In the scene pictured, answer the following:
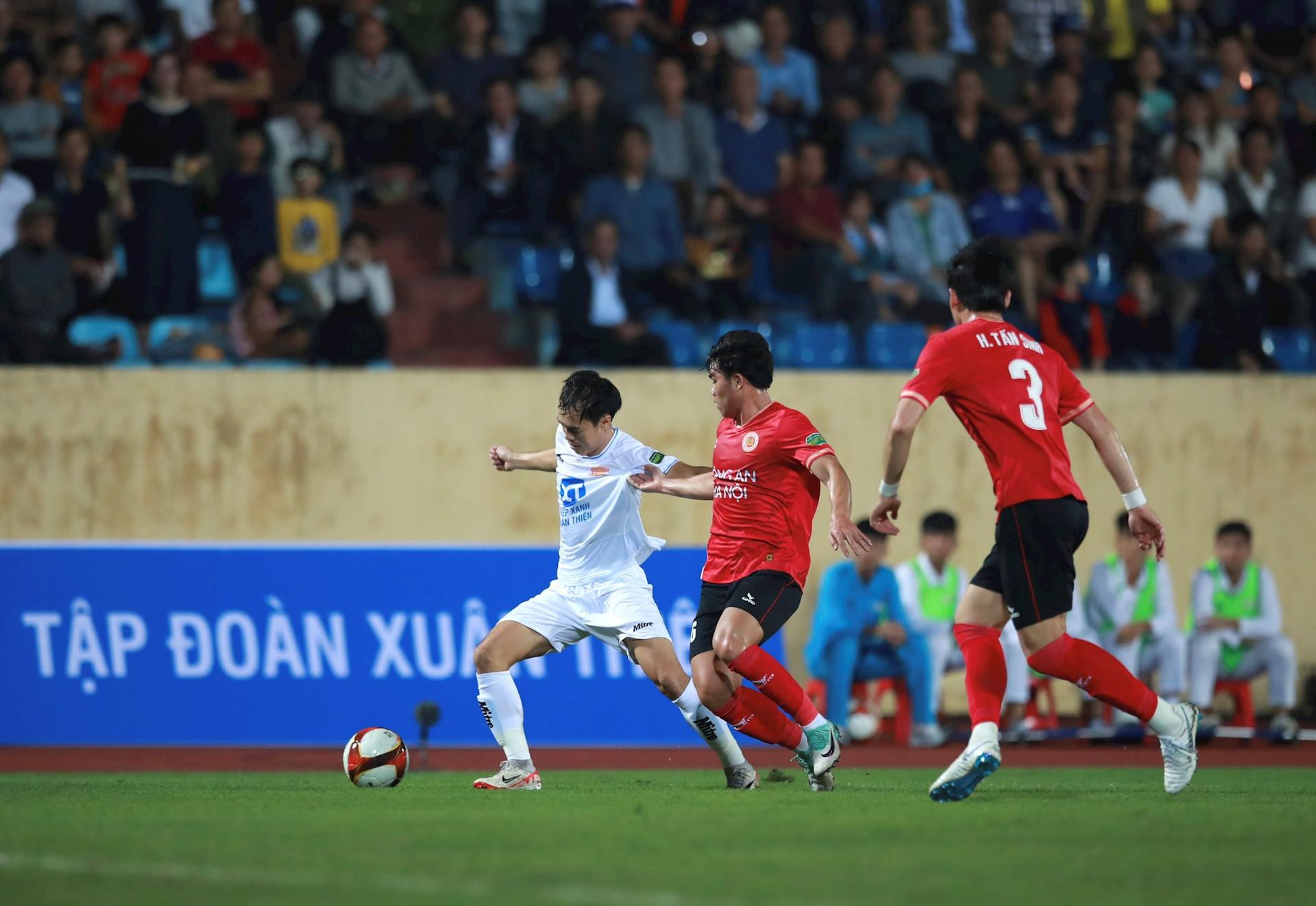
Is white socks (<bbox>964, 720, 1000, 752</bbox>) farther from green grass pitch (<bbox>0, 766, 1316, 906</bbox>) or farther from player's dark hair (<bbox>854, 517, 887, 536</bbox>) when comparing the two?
player's dark hair (<bbox>854, 517, 887, 536</bbox>)

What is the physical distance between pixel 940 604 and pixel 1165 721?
623cm

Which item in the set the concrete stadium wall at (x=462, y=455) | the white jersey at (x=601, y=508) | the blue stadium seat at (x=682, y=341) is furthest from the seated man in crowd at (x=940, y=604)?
the white jersey at (x=601, y=508)

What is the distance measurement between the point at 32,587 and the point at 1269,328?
11.2m

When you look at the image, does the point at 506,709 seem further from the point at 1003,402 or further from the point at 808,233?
the point at 808,233

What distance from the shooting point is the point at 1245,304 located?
53.1 ft

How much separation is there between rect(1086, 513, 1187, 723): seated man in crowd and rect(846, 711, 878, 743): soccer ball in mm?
2099

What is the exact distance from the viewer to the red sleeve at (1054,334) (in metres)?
15.7

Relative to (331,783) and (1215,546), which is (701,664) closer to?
(331,783)

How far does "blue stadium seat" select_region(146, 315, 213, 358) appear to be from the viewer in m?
14.3

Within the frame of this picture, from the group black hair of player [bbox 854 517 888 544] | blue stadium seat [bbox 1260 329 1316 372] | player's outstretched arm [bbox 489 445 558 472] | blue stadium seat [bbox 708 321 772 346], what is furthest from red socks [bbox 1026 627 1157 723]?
blue stadium seat [bbox 1260 329 1316 372]

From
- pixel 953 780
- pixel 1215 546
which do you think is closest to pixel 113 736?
pixel 953 780

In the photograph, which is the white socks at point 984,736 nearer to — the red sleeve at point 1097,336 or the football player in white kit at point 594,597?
the football player in white kit at point 594,597

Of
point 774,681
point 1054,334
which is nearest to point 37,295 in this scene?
point 774,681

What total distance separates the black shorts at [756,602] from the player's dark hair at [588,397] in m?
1.06
